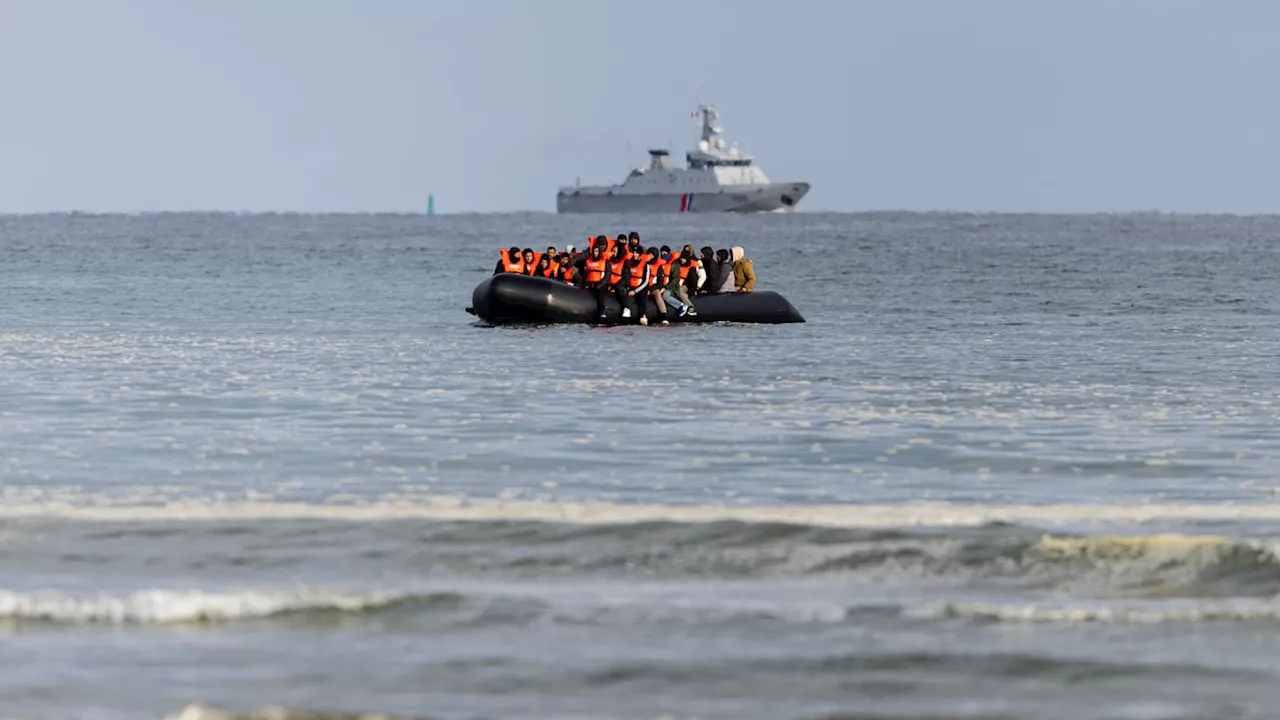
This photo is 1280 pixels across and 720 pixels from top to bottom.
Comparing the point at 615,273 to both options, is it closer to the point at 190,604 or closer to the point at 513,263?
the point at 513,263

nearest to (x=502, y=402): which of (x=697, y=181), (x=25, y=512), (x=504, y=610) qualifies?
(x=25, y=512)

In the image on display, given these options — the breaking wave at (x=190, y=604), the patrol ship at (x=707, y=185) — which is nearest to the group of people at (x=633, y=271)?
the breaking wave at (x=190, y=604)

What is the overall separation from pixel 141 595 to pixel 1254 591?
239 inches

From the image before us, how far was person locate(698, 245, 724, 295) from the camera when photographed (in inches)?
1309

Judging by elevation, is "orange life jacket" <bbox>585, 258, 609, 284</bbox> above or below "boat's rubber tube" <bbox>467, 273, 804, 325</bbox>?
above

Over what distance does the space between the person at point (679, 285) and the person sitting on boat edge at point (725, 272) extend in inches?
24.6

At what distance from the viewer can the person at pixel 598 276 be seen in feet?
105

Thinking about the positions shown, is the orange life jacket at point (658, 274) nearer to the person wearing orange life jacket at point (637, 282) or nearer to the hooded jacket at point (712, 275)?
the person wearing orange life jacket at point (637, 282)

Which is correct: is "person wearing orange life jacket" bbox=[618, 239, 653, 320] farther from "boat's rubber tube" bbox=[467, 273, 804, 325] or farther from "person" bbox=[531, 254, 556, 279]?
"person" bbox=[531, 254, 556, 279]

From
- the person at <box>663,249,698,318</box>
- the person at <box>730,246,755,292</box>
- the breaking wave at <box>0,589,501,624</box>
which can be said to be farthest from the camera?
the person at <box>730,246,755,292</box>

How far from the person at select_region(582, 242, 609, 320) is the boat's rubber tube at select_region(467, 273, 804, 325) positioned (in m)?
0.11

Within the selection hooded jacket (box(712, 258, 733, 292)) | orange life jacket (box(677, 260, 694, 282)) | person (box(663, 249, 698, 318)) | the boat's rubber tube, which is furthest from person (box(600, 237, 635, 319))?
hooded jacket (box(712, 258, 733, 292))

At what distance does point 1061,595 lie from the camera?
10.5m

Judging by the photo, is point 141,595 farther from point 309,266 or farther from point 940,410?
point 309,266
